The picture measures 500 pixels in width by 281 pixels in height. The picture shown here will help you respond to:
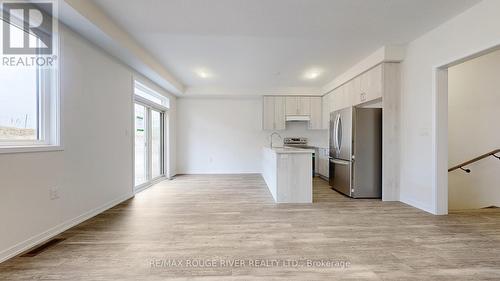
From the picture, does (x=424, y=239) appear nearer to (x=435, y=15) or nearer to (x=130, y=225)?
(x=435, y=15)

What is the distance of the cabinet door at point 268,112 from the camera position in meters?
6.34

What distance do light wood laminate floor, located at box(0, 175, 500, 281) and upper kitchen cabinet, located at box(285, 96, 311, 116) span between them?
341 centimetres

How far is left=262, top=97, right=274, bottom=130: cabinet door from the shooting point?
20.8 ft

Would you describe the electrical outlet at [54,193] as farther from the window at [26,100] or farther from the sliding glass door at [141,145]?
the sliding glass door at [141,145]

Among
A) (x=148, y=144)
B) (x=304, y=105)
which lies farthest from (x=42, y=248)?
(x=304, y=105)

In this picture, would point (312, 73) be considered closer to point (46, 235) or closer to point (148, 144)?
point (148, 144)

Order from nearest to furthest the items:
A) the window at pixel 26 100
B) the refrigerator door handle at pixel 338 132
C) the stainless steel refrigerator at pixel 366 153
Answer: the window at pixel 26 100 < the stainless steel refrigerator at pixel 366 153 < the refrigerator door handle at pixel 338 132

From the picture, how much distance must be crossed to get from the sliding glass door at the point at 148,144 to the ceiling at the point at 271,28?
1326mm

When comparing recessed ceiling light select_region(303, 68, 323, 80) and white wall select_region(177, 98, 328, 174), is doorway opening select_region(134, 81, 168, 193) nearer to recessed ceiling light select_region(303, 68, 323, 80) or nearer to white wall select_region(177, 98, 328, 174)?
white wall select_region(177, 98, 328, 174)

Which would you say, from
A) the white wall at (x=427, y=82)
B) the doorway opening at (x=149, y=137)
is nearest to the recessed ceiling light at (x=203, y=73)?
the doorway opening at (x=149, y=137)

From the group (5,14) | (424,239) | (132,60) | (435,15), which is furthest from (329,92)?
(5,14)

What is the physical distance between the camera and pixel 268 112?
6.36 metres

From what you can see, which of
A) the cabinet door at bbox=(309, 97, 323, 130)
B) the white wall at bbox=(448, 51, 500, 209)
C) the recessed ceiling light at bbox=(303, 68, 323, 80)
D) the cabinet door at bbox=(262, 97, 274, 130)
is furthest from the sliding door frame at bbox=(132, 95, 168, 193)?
the white wall at bbox=(448, 51, 500, 209)

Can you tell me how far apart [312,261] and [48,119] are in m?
3.19
